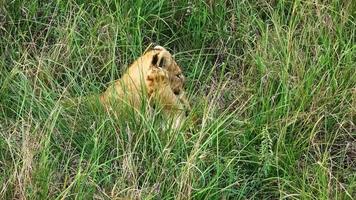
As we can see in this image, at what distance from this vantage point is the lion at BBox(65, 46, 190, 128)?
3.21 metres

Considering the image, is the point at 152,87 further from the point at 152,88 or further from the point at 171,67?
the point at 171,67

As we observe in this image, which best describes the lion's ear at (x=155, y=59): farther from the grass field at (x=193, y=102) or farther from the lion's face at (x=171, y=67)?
the grass field at (x=193, y=102)

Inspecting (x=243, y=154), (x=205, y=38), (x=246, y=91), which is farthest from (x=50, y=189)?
(x=205, y=38)

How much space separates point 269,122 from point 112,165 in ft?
2.06

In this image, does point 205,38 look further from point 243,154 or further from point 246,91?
point 243,154

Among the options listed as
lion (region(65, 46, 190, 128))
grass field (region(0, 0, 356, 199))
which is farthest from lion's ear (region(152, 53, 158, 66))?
grass field (region(0, 0, 356, 199))

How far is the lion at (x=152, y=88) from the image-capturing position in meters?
3.21

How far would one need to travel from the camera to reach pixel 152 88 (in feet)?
10.8

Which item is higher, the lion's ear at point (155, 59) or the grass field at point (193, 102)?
the lion's ear at point (155, 59)

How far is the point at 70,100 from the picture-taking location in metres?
3.21

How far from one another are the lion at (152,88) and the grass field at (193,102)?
0.06 m

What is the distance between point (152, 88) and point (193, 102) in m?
0.18

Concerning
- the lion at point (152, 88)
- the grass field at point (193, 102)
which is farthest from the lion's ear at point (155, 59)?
the grass field at point (193, 102)

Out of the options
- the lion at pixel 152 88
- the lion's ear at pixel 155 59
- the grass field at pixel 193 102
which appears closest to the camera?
the grass field at pixel 193 102
